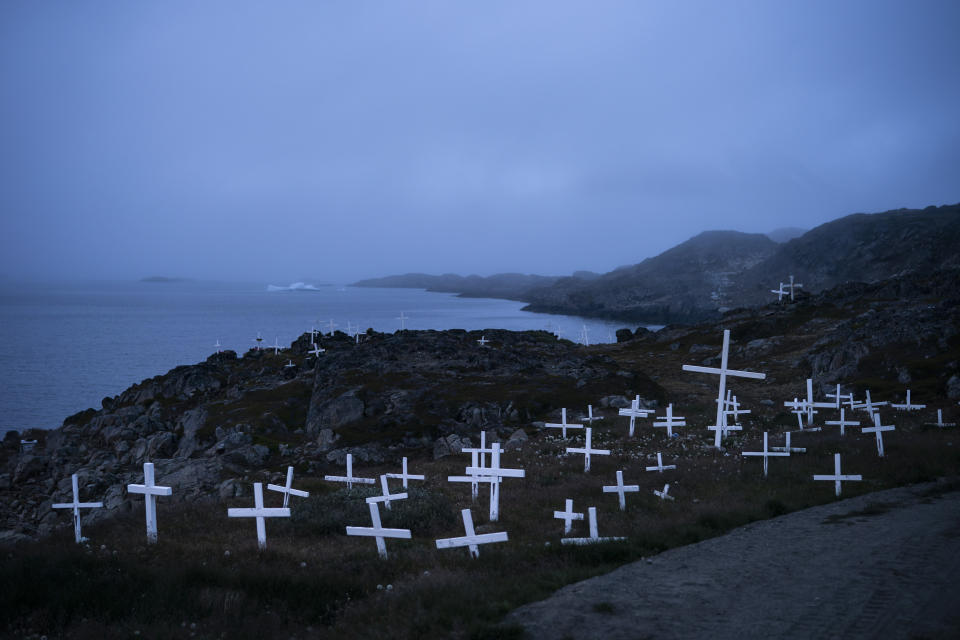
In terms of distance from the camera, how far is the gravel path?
25.5 ft

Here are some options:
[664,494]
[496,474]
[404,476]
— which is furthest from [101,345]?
[664,494]

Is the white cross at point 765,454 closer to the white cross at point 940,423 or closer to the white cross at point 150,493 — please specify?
the white cross at point 940,423

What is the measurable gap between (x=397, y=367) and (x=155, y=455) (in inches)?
655

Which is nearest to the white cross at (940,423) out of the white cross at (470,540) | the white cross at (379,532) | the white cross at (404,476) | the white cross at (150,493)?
the white cross at (404,476)

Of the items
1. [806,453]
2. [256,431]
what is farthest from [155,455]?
[806,453]

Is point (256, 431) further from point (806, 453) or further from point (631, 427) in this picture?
point (806, 453)

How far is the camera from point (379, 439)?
3278cm

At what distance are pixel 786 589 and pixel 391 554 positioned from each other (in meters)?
6.65

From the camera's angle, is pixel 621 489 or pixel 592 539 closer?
pixel 592 539

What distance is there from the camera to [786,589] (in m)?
9.09

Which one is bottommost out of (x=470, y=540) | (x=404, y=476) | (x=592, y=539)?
(x=404, y=476)

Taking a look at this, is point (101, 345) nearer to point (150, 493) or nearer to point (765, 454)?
A: point (150, 493)

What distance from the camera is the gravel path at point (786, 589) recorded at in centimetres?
778

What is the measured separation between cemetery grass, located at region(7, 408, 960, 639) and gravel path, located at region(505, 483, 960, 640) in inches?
27.7
